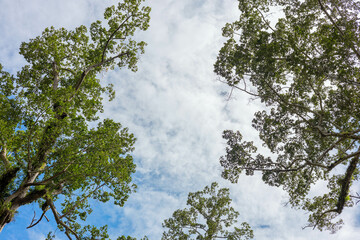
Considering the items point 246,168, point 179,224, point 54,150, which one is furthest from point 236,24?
point 179,224

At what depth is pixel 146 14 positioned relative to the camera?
47.1ft

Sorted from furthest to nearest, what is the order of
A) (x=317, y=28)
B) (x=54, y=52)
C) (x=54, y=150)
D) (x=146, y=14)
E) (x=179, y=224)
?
1. (x=179, y=224)
2. (x=146, y=14)
3. (x=54, y=52)
4. (x=317, y=28)
5. (x=54, y=150)

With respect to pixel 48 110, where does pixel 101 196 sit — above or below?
below

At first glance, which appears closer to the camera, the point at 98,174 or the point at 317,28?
the point at 98,174

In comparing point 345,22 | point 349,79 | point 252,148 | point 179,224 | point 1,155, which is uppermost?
point 345,22

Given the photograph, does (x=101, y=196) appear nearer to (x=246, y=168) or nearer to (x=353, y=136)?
(x=246, y=168)

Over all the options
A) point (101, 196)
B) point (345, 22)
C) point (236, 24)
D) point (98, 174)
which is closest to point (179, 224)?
point (101, 196)

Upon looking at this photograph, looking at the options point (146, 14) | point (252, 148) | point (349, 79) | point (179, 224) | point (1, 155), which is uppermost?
point (146, 14)

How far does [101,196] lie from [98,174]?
190 centimetres

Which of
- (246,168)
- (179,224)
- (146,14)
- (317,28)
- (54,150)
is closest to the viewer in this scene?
(54,150)

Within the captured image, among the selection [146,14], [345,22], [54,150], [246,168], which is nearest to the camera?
[345,22]

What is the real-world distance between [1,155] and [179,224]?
40.4ft

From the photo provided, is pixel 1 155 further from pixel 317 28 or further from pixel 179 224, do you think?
pixel 317 28

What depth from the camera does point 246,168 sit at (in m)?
11.4
